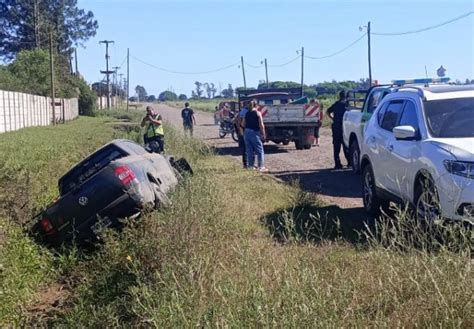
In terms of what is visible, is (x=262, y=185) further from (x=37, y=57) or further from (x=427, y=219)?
(x=37, y=57)

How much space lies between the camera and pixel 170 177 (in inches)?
349

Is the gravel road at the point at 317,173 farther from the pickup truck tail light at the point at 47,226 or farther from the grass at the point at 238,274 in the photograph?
the pickup truck tail light at the point at 47,226

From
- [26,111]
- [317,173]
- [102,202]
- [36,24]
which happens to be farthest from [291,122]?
[36,24]

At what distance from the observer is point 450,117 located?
24.7 ft

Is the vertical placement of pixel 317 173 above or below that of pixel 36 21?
below

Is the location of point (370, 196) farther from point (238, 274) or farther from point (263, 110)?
point (263, 110)

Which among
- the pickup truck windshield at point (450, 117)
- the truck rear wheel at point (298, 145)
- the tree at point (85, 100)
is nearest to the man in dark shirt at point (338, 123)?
the truck rear wheel at point (298, 145)

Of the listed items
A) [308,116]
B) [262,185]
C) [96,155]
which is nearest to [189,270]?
[96,155]

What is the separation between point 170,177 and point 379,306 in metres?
5.24

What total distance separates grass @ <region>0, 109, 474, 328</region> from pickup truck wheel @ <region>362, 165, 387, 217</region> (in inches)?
32.2

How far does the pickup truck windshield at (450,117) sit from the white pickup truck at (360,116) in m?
4.92

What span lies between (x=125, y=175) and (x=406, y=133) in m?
3.33

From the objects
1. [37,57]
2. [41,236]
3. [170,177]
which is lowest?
[41,236]

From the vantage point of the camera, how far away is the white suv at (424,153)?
21.0ft
